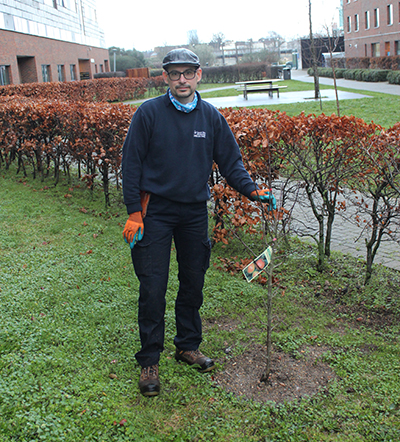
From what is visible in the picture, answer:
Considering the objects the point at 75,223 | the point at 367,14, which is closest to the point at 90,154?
the point at 75,223

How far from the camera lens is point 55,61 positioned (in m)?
35.0

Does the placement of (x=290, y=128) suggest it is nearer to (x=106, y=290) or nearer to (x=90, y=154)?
(x=106, y=290)

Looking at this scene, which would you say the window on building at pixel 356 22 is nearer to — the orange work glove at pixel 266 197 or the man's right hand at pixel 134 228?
the orange work glove at pixel 266 197

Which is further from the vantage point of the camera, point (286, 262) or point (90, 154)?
point (90, 154)

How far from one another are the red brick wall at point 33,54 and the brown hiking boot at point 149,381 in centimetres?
2698

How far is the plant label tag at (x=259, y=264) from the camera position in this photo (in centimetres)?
290

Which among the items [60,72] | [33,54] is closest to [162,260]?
[33,54]

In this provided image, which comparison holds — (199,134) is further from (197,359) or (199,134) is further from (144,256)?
(197,359)

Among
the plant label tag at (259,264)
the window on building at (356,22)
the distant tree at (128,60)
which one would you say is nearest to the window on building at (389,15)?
the window on building at (356,22)

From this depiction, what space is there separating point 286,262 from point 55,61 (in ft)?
113

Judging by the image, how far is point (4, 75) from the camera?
2666 cm

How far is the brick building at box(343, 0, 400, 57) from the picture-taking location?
4222 centimetres

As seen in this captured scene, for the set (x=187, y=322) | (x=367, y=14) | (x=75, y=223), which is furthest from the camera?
(x=367, y=14)

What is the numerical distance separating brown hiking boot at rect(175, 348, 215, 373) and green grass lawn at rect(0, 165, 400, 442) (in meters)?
0.06
